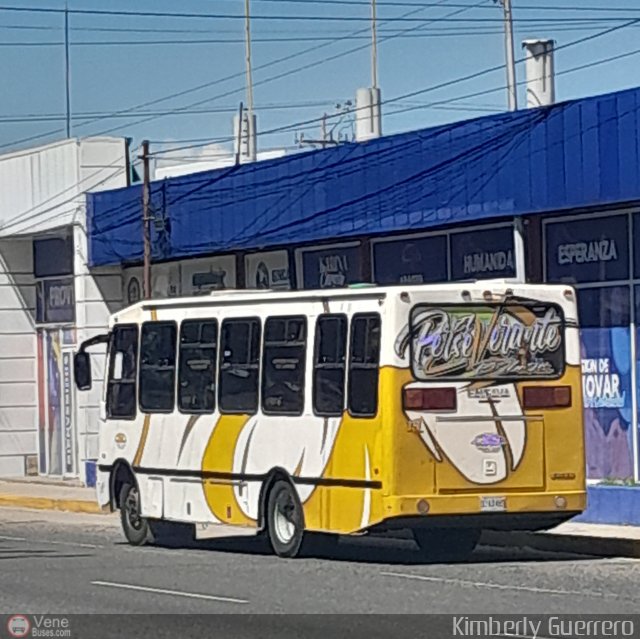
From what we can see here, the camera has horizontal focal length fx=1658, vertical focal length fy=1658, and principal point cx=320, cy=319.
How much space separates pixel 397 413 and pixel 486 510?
4.31 feet

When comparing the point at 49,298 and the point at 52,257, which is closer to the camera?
the point at 52,257

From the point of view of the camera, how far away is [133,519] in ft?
66.7

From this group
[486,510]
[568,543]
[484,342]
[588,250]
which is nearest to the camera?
[486,510]

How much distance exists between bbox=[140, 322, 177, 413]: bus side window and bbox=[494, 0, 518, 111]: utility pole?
17.0 metres

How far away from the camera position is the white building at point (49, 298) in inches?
1265

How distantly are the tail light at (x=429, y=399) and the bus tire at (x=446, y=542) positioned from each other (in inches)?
73.0

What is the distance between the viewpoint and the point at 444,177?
2305 centimetres

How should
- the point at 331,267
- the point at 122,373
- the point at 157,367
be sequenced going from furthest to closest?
the point at 331,267 < the point at 122,373 < the point at 157,367

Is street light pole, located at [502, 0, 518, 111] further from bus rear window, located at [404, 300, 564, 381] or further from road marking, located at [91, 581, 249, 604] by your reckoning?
road marking, located at [91, 581, 249, 604]

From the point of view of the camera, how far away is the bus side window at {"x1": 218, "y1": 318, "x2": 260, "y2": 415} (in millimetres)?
18156

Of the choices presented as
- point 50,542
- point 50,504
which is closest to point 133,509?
point 50,542

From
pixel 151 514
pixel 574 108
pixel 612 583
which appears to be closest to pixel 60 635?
pixel 612 583

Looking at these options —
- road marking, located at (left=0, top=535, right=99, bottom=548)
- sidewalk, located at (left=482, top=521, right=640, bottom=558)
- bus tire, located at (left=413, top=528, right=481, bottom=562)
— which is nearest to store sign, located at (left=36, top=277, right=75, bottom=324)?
road marking, located at (left=0, top=535, right=99, bottom=548)

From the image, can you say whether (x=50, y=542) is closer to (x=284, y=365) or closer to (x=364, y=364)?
(x=284, y=365)
